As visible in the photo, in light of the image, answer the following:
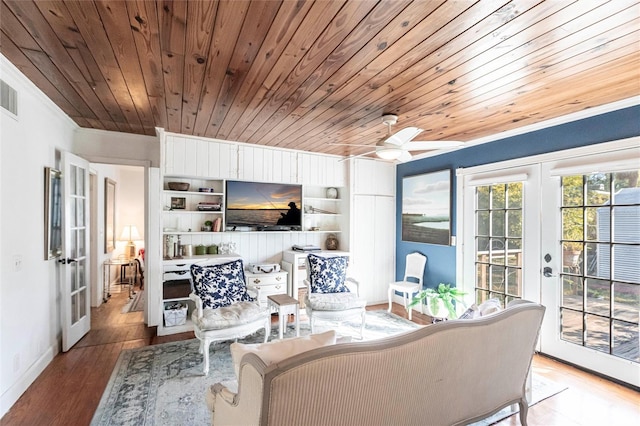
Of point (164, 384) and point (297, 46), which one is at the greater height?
point (297, 46)

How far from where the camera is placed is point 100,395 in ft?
8.03

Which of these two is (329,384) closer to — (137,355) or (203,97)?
(203,97)

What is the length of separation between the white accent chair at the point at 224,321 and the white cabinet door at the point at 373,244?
7.17ft

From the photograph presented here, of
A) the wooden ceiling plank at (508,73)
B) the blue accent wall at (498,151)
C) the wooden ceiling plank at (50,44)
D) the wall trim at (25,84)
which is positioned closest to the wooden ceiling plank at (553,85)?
the wooden ceiling plank at (508,73)

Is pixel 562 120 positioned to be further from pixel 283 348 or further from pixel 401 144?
pixel 283 348

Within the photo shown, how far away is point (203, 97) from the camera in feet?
8.84

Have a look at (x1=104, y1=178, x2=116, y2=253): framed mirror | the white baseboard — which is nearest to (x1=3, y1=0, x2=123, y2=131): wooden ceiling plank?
the white baseboard

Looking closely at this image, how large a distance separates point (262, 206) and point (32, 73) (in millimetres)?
2784

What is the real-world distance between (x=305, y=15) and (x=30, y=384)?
3.46 m

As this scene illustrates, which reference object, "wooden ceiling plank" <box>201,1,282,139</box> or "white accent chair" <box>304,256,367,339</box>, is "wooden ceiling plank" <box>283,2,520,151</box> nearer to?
"wooden ceiling plank" <box>201,1,282,139</box>

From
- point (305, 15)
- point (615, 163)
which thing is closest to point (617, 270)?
point (615, 163)

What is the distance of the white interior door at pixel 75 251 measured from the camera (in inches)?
126

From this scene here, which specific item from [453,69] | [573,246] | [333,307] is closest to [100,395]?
[333,307]

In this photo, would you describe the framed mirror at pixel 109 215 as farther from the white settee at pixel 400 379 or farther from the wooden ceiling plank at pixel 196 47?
the white settee at pixel 400 379
